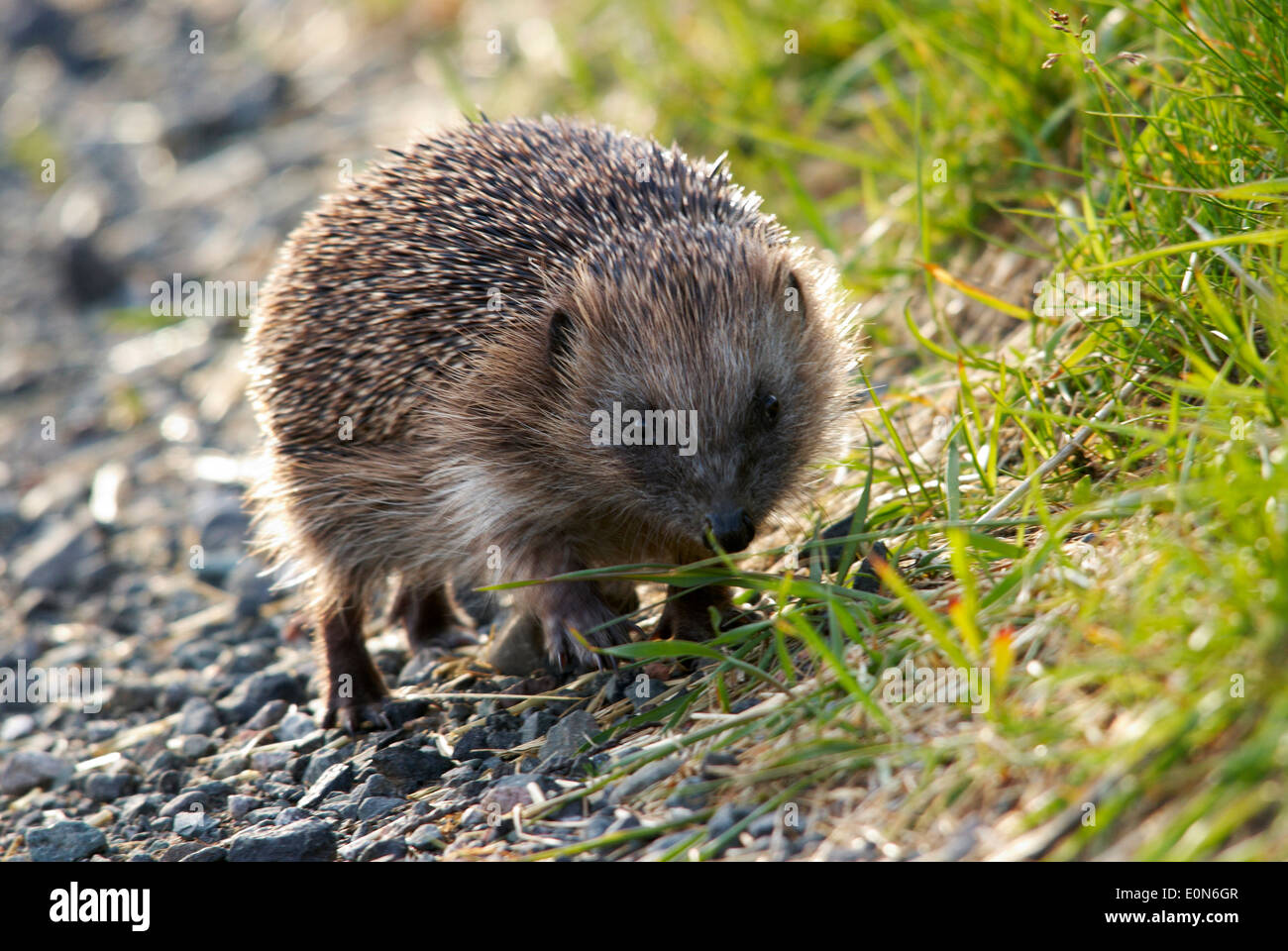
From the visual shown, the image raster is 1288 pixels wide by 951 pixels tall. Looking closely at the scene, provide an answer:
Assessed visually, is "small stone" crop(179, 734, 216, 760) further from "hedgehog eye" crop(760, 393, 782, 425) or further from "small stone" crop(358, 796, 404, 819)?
"hedgehog eye" crop(760, 393, 782, 425)

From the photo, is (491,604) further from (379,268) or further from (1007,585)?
(1007,585)

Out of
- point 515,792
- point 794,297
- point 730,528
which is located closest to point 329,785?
point 515,792

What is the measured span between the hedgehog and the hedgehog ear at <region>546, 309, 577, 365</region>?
1cm

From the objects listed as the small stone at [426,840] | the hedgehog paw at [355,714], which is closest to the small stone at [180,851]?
the small stone at [426,840]

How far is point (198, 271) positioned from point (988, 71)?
21.6ft

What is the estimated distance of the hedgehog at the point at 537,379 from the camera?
14.9 feet

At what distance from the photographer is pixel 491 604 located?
5.75m

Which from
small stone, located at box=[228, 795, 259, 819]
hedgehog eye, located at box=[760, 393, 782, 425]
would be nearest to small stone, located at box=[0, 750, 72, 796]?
small stone, located at box=[228, 795, 259, 819]

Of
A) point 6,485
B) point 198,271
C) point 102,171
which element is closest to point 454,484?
point 6,485

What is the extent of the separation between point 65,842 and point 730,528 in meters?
2.58

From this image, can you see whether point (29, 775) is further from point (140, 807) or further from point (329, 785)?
point (329, 785)

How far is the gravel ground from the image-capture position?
4.18m

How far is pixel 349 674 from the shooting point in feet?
17.3
